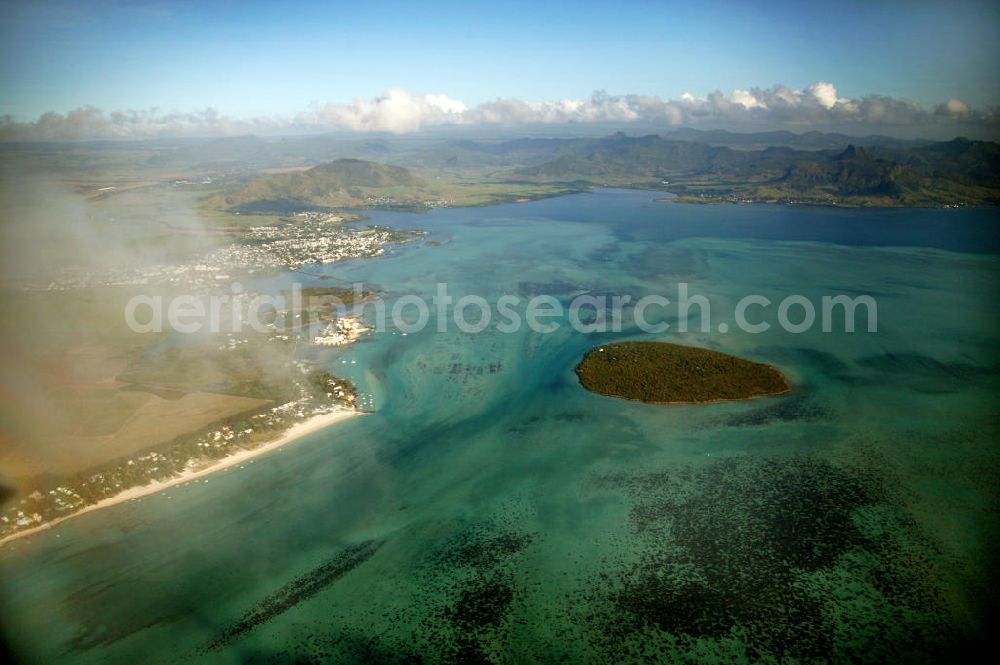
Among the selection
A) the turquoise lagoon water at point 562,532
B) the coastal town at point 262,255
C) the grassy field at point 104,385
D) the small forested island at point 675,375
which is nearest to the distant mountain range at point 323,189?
the coastal town at point 262,255

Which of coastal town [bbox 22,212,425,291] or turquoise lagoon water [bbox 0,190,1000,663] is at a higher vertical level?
coastal town [bbox 22,212,425,291]

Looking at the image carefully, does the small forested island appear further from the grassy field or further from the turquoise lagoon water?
the grassy field

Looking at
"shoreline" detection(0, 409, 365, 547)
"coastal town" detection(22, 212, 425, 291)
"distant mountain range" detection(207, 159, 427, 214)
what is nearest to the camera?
"shoreline" detection(0, 409, 365, 547)

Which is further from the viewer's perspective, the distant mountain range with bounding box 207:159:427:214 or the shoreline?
the distant mountain range with bounding box 207:159:427:214

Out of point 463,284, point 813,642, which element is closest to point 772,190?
point 463,284

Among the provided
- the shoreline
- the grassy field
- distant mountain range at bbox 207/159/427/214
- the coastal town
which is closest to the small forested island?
the shoreline

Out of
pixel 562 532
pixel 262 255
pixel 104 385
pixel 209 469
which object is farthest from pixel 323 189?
pixel 562 532
